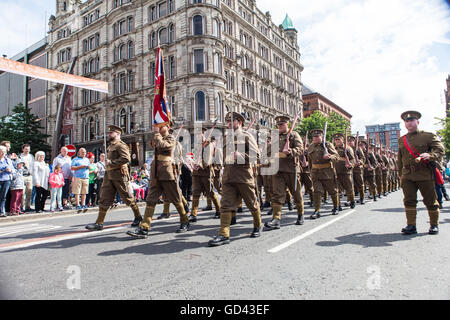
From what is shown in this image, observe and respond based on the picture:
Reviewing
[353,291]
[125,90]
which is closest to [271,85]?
[125,90]

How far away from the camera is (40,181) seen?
9820mm

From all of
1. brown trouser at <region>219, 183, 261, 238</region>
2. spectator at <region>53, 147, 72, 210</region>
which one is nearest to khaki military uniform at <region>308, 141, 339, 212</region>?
brown trouser at <region>219, 183, 261, 238</region>

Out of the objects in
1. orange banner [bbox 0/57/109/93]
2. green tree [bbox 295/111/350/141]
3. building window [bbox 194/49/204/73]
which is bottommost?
orange banner [bbox 0/57/109/93]

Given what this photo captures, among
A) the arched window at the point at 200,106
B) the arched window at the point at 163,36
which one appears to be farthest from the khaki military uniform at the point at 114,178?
the arched window at the point at 163,36

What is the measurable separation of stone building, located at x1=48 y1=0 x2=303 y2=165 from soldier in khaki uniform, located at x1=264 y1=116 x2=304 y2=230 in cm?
2366

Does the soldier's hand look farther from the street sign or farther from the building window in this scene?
the building window

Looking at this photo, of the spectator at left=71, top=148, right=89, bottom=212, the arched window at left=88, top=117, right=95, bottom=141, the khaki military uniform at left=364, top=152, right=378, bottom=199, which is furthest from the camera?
the arched window at left=88, top=117, right=95, bottom=141

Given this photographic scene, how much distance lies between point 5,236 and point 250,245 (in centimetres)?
483

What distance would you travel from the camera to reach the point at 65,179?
11219 millimetres

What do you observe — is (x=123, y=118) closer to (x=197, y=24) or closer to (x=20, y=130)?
(x=197, y=24)

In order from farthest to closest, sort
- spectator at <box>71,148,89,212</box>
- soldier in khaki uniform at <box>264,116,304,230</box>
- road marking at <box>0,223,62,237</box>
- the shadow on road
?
1. spectator at <box>71,148,89,212</box>
2. road marking at <box>0,223,62,237</box>
3. soldier in khaki uniform at <box>264,116,304,230</box>
4. the shadow on road

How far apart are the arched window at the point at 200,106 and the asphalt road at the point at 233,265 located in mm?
26295

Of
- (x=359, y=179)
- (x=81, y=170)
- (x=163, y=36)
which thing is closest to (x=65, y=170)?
(x=81, y=170)

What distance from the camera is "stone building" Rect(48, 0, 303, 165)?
104 ft
